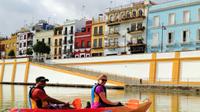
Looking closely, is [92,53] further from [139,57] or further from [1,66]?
[139,57]

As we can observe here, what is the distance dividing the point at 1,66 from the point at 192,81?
4326cm

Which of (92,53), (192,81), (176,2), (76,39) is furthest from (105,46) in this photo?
(192,81)

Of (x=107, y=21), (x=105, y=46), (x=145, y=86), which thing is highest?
(x=107, y=21)

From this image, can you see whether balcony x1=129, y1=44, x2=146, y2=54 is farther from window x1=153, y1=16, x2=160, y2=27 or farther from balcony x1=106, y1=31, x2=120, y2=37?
balcony x1=106, y1=31, x2=120, y2=37

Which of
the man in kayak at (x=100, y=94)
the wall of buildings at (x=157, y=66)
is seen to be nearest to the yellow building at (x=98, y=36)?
the wall of buildings at (x=157, y=66)

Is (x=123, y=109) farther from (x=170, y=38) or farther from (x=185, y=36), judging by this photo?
(x=170, y=38)

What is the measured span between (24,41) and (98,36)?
27328mm

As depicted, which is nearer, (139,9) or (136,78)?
(136,78)

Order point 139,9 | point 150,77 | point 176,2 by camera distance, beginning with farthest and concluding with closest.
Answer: point 139,9
point 176,2
point 150,77

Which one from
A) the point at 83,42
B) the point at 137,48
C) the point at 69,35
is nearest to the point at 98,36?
the point at 83,42

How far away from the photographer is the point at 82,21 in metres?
85.4

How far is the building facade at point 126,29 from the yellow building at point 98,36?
134 cm

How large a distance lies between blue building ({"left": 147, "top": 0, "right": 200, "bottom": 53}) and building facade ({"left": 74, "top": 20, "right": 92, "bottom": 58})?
1594cm

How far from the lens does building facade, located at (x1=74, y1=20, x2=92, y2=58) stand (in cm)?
7912
